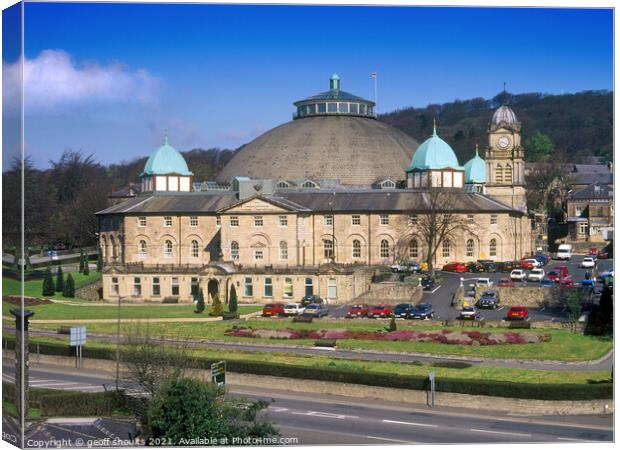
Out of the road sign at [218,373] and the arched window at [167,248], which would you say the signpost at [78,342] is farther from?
the arched window at [167,248]

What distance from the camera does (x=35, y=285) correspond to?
81.4 metres

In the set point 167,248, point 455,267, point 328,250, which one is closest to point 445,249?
point 455,267

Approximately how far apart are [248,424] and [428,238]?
53308 millimetres

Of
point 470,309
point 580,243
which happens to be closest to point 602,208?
point 580,243

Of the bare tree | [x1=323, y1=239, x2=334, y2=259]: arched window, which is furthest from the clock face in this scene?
[x1=323, y1=239, x2=334, y2=259]: arched window

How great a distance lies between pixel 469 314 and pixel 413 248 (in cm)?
2674

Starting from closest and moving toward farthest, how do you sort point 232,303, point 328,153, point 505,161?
point 232,303, point 328,153, point 505,161

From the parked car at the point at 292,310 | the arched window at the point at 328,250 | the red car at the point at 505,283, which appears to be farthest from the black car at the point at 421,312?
the arched window at the point at 328,250

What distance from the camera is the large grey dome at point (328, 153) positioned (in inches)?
4343

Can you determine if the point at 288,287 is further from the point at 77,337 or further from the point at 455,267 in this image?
the point at 77,337

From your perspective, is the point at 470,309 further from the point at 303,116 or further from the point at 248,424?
the point at 303,116

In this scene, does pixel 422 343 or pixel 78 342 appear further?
pixel 422 343

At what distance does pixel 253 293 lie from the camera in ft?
283

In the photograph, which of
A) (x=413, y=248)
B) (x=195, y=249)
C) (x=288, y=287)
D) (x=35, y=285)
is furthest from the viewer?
(x=195, y=249)
